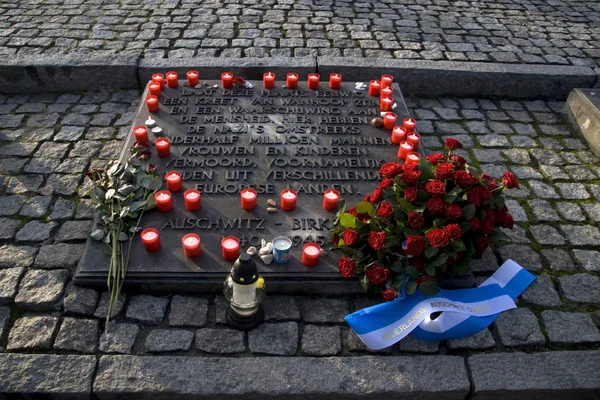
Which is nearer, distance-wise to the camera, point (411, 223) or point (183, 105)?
point (411, 223)

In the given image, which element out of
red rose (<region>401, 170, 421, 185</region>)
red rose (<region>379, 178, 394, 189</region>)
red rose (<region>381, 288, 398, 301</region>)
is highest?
red rose (<region>401, 170, 421, 185</region>)

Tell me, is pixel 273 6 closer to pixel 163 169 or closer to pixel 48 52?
pixel 48 52

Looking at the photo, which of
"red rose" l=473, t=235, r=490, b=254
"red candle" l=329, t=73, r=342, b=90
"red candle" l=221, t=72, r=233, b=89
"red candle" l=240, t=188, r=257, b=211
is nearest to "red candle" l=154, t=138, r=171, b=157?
"red candle" l=240, t=188, r=257, b=211

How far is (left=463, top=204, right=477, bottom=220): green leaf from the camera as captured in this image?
2773 mm

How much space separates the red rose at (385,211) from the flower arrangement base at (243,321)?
38.3 inches

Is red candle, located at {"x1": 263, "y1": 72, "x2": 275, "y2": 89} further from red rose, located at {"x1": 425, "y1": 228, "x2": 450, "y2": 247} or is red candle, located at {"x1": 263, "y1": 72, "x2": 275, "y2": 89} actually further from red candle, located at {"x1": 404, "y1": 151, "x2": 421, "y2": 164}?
red rose, located at {"x1": 425, "y1": 228, "x2": 450, "y2": 247}

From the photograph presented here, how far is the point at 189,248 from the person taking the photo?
2.94m

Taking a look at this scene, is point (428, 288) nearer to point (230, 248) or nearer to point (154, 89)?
point (230, 248)

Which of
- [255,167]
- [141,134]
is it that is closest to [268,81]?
[255,167]

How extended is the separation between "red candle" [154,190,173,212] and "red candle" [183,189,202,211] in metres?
0.12

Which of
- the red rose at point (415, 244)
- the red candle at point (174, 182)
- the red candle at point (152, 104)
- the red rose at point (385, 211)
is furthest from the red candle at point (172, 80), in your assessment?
the red rose at point (415, 244)

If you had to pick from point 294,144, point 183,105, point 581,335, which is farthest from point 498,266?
point 183,105

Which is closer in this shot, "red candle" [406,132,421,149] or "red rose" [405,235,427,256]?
"red rose" [405,235,427,256]

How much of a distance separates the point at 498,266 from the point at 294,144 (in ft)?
6.36
